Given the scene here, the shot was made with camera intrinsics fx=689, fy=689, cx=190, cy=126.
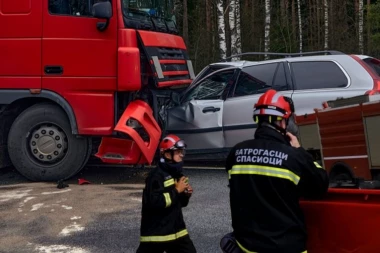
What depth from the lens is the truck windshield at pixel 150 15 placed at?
9.98m

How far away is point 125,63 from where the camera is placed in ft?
31.8

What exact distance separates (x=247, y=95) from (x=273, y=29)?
2222 centimetres

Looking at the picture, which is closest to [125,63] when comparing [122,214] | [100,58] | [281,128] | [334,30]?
[100,58]

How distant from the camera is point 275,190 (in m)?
3.82

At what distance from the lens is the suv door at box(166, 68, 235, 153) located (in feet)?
34.8

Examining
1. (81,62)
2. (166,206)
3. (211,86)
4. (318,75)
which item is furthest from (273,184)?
(211,86)

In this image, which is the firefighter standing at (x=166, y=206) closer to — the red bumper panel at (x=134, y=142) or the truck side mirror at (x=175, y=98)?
the red bumper panel at (x=134, y=142)

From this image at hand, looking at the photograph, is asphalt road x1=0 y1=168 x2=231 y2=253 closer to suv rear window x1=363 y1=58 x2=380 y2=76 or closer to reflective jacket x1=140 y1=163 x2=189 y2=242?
reflective jacket x1=140 y1=163 x2=189 y2=242

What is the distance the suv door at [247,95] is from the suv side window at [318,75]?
0.19 m

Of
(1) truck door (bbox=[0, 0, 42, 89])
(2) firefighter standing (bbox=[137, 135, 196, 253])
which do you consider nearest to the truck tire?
(1) truck door (bbox=[0, 0, 42, 89])

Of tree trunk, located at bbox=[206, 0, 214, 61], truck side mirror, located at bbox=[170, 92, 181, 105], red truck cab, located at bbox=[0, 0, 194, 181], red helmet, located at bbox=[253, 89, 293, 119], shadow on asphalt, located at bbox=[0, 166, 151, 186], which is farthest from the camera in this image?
tree trunk, located at bbox=[206, 0, 214, 61]

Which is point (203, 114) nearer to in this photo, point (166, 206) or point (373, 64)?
point (373, 64)

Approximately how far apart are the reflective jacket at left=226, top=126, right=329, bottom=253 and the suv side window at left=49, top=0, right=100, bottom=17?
21.3 ft

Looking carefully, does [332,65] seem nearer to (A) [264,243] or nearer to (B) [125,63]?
(B) [125,63]
